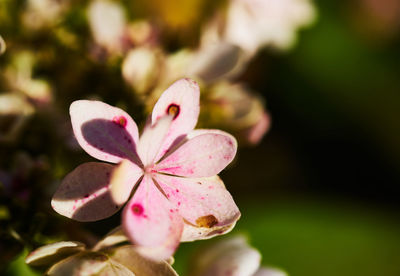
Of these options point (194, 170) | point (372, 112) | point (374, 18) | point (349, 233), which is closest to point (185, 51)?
point (194, 170)

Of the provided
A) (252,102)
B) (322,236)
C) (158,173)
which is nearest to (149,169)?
(158,173)

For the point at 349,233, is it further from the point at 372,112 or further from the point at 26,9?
the point at 26,9

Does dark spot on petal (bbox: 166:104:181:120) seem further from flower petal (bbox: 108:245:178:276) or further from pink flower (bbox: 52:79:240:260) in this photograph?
flower petal (bbox: 108:245:178:276)

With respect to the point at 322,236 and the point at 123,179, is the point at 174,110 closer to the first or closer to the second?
the point at 123,179

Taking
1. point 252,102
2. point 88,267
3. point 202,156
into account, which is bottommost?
point 88,267

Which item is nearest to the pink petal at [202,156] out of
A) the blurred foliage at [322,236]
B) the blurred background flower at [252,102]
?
the blurred background flower at [252,102]

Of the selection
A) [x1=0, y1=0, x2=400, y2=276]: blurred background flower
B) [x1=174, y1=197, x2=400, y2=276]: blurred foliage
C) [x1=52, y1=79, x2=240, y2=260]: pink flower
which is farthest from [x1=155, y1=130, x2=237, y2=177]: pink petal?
[x1=174, y1=197, x2=400, y2=276]: blurred foliage

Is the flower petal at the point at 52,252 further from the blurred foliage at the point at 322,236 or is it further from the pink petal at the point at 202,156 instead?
the blurred foliage at the point at 322,236
